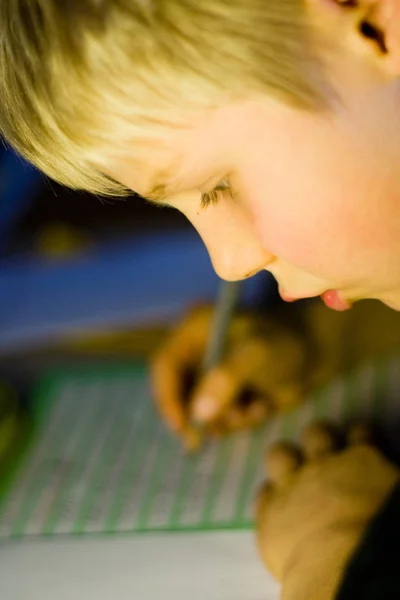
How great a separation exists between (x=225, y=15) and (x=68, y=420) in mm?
355

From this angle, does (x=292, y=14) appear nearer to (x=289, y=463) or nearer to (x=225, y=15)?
(x=225, y=15)

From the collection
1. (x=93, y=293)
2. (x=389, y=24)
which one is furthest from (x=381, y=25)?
(x=93, y=293)

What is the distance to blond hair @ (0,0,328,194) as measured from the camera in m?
0.29

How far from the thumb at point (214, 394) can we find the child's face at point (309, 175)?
0.19 meters

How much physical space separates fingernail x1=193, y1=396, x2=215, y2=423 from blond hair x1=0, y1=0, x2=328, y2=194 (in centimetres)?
26

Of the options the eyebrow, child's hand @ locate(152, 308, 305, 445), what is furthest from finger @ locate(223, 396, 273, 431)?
the eyebrow

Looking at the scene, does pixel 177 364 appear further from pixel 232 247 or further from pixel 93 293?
pixel 232 247

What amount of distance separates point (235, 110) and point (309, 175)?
0.04 metres

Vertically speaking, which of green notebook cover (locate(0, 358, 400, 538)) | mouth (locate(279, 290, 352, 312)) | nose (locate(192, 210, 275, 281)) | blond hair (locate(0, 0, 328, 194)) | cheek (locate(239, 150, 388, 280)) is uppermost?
blond hair (locate(0, 0, 328, 194))

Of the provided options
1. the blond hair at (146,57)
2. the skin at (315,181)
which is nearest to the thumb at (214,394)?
the skin at (315,181)

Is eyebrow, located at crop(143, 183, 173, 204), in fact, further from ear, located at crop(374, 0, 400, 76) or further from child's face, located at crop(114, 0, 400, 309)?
ear, located at crop(374, 0, 400, 76)

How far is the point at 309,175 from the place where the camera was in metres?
0.32

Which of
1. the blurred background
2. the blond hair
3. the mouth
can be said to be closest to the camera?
the blond hair

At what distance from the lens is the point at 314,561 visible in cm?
39
